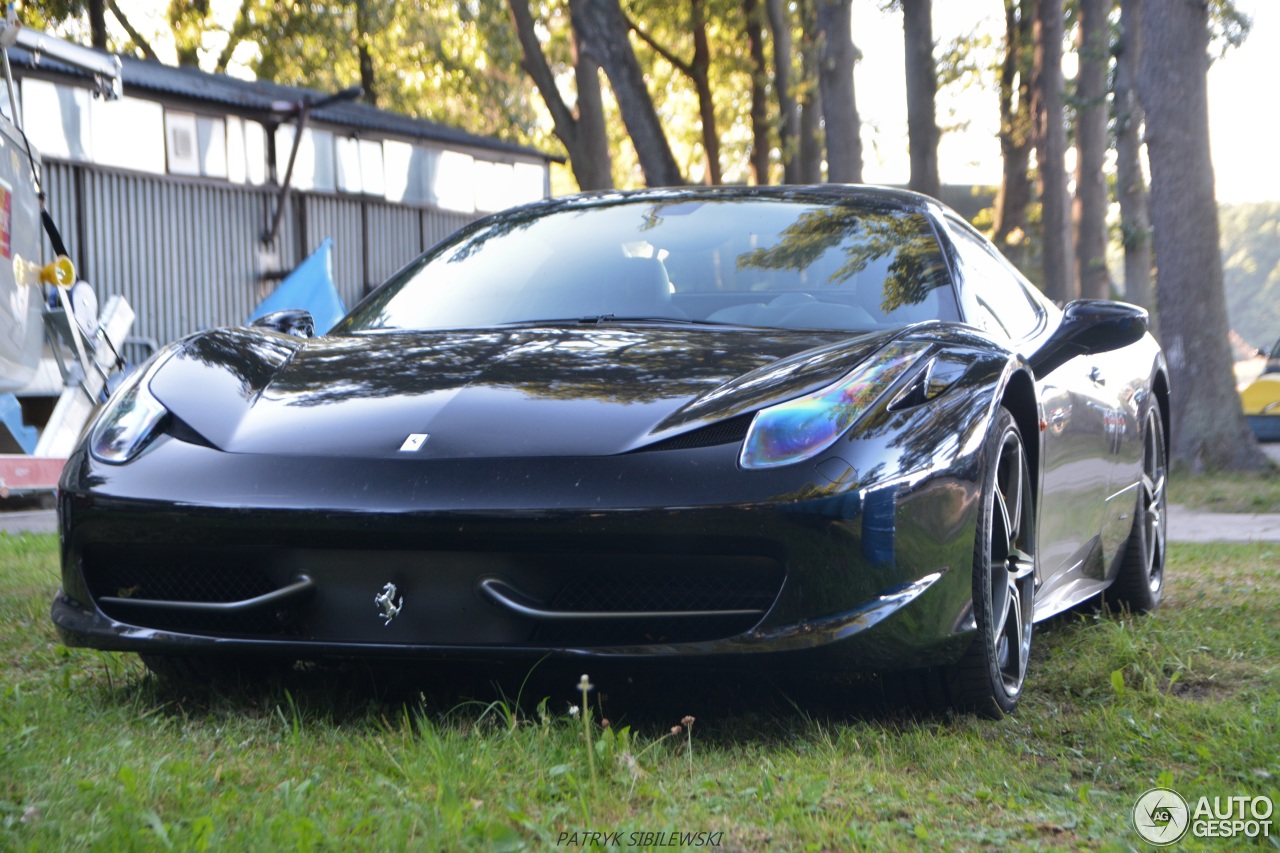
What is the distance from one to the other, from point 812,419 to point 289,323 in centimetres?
186

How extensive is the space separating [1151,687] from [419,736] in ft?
5.57

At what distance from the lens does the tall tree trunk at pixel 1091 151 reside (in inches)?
792

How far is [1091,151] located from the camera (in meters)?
20.6

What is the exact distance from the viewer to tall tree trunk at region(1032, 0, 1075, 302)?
1984 centimetres

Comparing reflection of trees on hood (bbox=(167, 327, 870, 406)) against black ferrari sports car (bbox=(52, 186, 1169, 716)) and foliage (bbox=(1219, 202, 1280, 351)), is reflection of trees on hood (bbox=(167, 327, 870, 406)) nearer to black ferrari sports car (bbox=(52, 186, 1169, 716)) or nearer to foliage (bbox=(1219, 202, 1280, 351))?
black ferrari sports car (bbox=(52, 186, 1169, 716))

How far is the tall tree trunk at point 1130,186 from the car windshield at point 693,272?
16966 millimetres

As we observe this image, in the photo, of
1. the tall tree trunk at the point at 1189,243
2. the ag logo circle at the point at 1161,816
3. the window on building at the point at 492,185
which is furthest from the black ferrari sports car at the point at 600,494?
the window on building at the point at 492,185

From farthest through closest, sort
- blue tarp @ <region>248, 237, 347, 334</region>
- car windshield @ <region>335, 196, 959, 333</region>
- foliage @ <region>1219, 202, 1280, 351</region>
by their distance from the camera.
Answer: foliage @ <region>1219, 202, 1280, 351</region>
blue tarp @ <region>248, 237, 347, 334</region>
car windshield @ <region>335, 196, 959, 333</region>

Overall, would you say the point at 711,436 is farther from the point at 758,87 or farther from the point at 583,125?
the point at 758,87

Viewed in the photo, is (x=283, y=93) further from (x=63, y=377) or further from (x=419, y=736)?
(x=419, y=736)

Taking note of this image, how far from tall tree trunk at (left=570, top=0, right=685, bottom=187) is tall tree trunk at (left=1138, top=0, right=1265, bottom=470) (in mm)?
5633

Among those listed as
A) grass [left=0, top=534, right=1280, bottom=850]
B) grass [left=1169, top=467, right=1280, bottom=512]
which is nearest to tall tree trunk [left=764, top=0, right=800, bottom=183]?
grass [left=1169, top=467, right=1280, bottom=512]

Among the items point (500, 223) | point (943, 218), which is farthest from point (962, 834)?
point (500, 223)

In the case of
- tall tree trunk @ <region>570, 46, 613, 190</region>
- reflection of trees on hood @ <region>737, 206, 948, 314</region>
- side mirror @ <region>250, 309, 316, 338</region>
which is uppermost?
tall tree trunk @ <region>570, 46, 613, 190</region>
